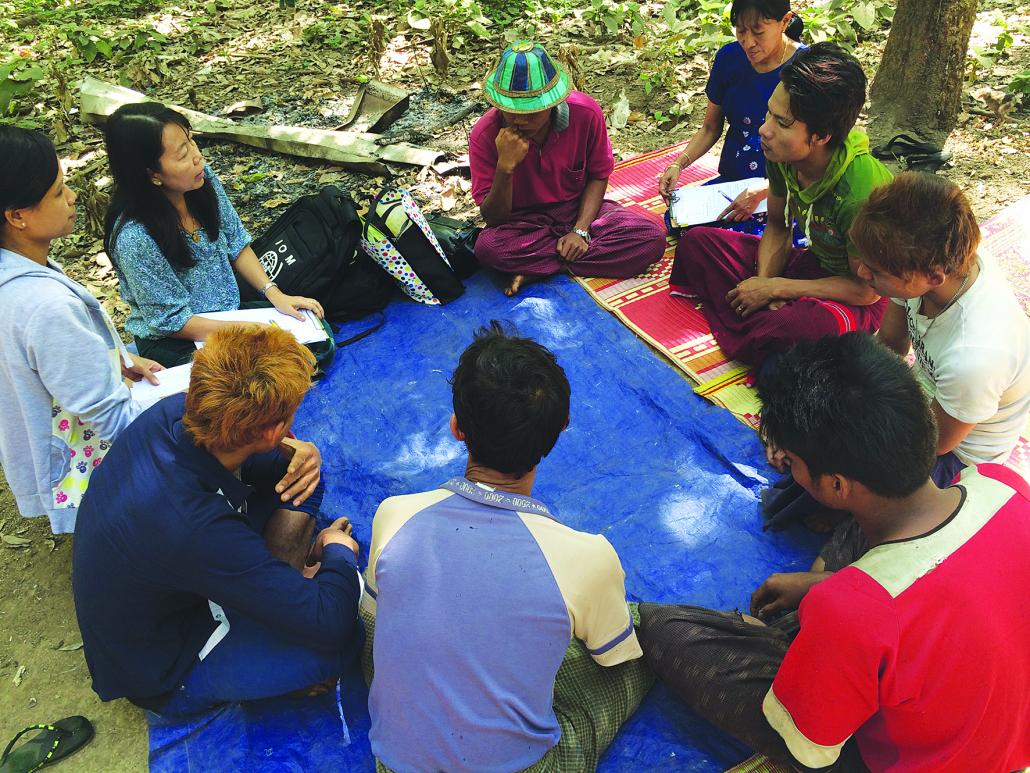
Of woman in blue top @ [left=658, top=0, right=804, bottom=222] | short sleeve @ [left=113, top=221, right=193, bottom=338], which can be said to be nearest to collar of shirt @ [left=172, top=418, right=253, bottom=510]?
short sleeve @ [left=113, top=221, right=193, bottom=338]

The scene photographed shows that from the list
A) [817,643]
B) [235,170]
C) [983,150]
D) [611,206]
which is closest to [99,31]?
[235,170]

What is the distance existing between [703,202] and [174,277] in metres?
2.65

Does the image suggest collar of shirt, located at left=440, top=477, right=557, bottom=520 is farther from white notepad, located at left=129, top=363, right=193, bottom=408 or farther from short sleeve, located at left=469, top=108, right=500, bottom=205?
short sleeve, located at left=469, top=108, right=500, bottom=205

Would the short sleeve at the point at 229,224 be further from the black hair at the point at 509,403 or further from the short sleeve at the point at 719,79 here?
the short sleeve at the point at 719,79

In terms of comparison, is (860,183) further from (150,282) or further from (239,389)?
(150,282)

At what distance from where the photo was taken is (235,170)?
545 centimetres

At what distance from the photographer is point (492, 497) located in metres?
1.83

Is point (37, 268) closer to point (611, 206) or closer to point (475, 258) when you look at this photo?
point (475, 258)

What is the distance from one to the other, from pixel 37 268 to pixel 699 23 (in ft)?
19.0

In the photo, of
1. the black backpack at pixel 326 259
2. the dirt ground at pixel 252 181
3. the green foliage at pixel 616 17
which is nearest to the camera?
the dirt ground at pixel 252 181

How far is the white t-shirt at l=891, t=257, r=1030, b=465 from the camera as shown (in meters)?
2.31

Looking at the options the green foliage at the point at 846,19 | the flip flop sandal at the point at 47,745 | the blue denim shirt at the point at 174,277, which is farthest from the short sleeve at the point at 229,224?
the green foliage at the point at 846,19

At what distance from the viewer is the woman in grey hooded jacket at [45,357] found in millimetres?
2439

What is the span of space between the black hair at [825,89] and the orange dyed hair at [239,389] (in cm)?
211
